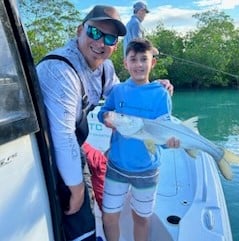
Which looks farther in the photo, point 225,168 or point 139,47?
point 139,47

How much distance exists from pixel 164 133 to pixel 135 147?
8.2 inches

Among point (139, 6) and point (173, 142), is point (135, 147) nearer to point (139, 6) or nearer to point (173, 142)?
point (173, 142)

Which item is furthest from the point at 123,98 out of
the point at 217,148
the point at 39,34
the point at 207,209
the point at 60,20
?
the point at 60,20

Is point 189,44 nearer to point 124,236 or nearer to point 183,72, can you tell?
point 183,72

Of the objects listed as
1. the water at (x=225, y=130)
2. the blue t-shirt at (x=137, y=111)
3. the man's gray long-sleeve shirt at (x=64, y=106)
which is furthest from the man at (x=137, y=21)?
the man's gray long-sleeve shirt at (x=64, y=106)

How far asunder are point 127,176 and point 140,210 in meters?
0.23

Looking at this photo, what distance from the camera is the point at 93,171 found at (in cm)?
209

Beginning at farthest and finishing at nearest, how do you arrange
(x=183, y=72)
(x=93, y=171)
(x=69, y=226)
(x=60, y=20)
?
(x=183, y=72) → (x=60, y=20) → (x=93, y=171) → (x=69, y=226)

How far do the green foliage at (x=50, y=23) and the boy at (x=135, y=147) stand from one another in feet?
47.3

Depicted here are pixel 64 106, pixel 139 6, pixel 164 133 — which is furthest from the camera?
pixel 139 6

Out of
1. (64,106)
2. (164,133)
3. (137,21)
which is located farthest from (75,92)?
(137,21)

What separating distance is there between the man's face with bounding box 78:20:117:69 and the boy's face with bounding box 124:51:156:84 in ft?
1.19

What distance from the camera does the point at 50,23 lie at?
19.2 meters

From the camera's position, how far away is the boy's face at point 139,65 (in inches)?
74.8
